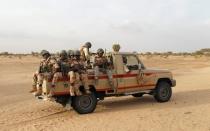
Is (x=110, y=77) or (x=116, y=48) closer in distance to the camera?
(x=110, y=77)

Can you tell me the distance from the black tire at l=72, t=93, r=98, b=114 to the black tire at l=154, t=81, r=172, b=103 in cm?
295

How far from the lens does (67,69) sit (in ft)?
43.9

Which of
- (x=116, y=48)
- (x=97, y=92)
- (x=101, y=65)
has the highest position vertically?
(x=116, y=48)

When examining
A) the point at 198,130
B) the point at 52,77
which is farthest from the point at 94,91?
the point at 198,130

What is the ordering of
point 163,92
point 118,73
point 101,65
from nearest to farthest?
1. point 101,65
2. point 118,73
3. point 163,92

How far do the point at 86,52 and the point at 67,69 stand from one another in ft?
5.64

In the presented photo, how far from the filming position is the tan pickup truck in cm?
1323

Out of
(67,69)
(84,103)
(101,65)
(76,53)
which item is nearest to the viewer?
(67,69)

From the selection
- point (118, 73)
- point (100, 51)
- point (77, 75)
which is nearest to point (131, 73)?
point (118, 73)

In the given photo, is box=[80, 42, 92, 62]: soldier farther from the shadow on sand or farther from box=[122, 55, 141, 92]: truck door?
the shadow on sand

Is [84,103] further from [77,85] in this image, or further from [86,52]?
[86,52]

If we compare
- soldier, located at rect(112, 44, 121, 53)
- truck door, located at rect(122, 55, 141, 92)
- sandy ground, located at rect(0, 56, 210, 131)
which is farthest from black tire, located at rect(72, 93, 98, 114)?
soldier, located at rect(112, 44, 121, 53)

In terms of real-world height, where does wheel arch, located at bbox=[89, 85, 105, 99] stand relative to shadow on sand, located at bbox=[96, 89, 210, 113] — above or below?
above

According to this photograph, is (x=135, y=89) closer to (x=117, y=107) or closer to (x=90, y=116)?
(x=117, y=107)
